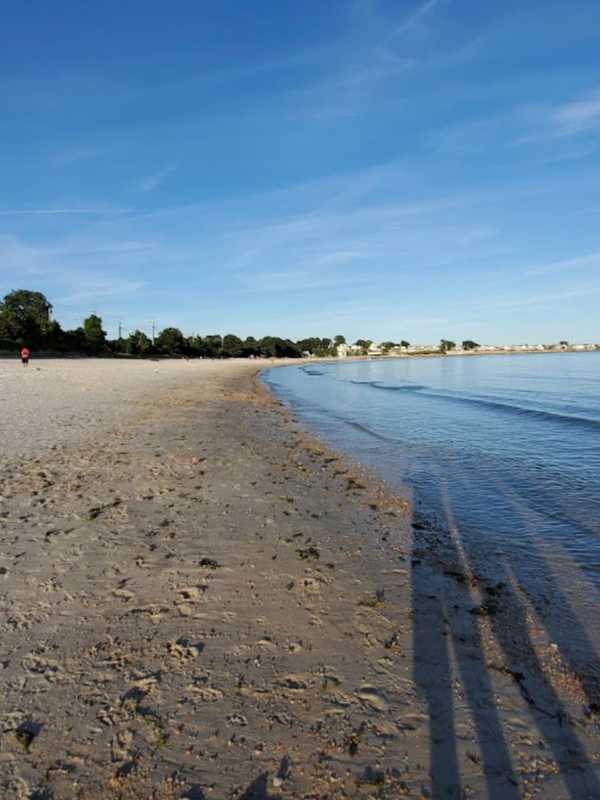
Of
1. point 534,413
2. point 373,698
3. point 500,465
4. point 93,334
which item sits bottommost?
point 500,465

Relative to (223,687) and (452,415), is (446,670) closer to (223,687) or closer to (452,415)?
(223,687)

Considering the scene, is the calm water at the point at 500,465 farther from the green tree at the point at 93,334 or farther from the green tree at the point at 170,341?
the green tree at the point at 170,341

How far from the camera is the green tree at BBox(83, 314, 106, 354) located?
347ft

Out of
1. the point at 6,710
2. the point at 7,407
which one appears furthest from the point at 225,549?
the point at 7,407

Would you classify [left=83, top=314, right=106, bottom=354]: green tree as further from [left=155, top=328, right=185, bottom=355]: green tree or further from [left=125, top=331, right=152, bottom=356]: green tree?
[left=155, top=328, right=185, bottom=355]: green tree

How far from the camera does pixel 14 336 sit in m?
86.2

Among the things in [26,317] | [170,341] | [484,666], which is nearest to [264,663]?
[484,666]

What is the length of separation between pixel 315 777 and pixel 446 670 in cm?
167

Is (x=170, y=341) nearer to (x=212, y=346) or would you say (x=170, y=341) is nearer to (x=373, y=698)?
(x=212, y=346)

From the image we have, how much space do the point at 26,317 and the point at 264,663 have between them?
10490 centimetres

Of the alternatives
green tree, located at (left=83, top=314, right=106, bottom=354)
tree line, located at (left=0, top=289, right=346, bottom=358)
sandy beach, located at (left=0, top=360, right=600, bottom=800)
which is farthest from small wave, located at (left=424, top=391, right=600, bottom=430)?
green tree, located at (left=83, top=314, right=106, bottom=354)

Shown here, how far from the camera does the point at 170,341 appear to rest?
469 feet

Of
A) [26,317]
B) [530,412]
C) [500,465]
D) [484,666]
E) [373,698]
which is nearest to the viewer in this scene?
[373,698]

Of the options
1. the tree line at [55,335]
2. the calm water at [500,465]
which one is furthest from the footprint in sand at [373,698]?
the tree line at [55,335]
